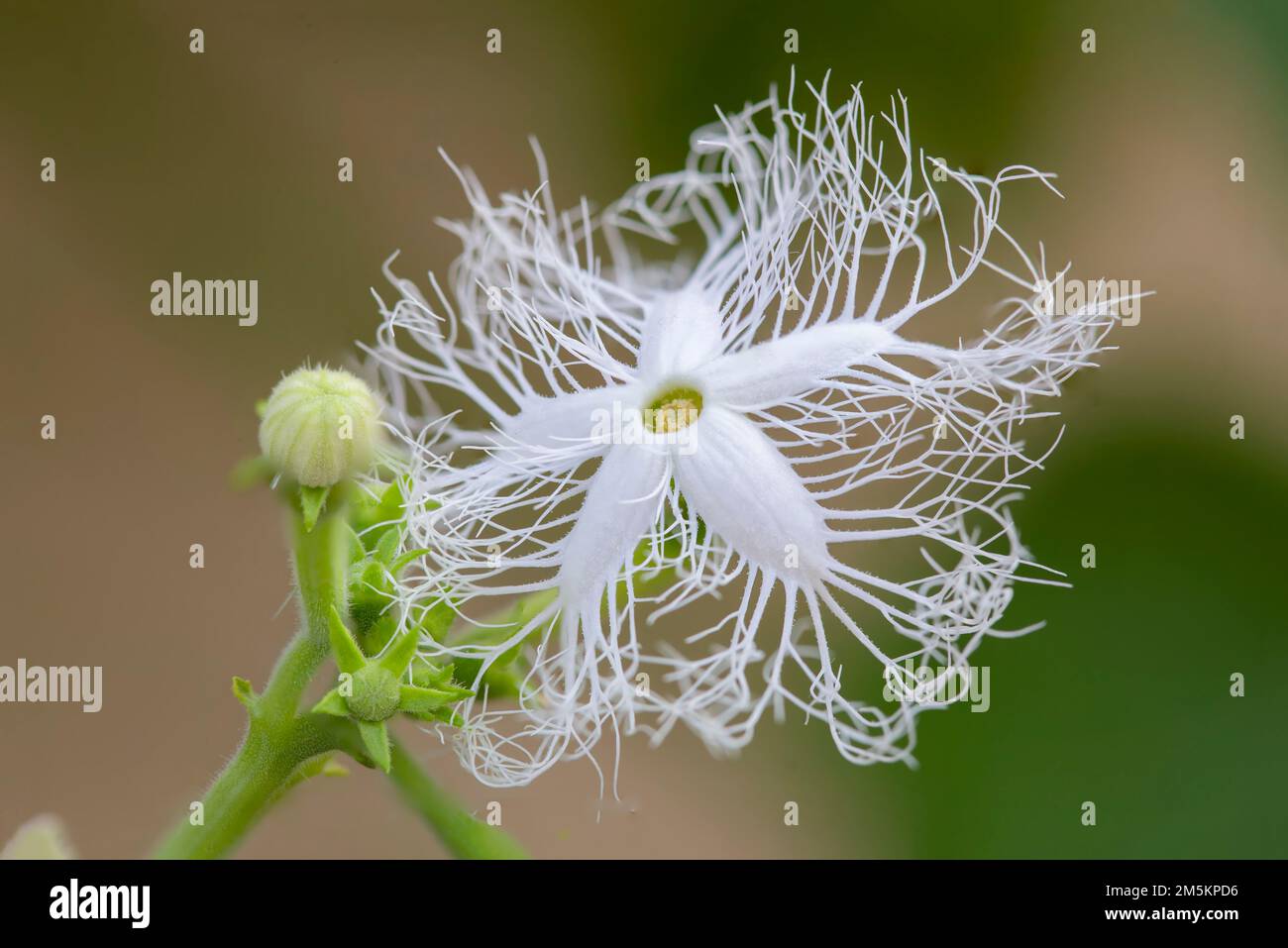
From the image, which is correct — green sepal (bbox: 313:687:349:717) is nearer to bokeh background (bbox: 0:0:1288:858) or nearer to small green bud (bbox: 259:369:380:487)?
small green bud (bbox: 259:369:380:487)

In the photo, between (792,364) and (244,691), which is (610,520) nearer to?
(792,364)

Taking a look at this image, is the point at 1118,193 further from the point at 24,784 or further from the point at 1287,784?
the point at 24,784

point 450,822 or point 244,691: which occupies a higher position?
point 244,691

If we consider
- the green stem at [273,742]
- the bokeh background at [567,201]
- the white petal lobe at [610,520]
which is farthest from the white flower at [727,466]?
the bokeh background at [567,201]

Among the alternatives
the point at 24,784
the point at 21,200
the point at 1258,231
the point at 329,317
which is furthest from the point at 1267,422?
the point at 21,200

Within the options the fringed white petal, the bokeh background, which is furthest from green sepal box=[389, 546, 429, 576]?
the bokeh background

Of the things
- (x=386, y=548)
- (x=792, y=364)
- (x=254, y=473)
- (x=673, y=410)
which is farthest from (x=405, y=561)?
(x=792, y=364)

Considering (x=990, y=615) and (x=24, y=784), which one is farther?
(x=24, y=784)
